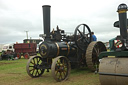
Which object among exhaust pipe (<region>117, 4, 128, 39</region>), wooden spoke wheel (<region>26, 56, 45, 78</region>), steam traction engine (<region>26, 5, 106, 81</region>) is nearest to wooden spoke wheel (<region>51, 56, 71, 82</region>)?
steam traction engine (<region>26, 5, 106, 81</region>)

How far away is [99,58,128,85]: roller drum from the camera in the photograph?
3229mm

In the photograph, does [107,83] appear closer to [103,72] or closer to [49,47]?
[103,72]

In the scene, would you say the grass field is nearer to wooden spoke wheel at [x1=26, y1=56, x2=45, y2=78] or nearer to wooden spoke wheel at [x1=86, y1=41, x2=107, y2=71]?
wooden spoke wheel at [x1=26, y1=56, x2=45, y2=78]

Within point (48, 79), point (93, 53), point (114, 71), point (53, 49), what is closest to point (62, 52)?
point (53, 49)

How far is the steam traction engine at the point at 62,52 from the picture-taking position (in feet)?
17.0

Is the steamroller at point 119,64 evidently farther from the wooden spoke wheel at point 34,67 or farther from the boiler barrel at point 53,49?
the wooden spoke wheel at point 34,67

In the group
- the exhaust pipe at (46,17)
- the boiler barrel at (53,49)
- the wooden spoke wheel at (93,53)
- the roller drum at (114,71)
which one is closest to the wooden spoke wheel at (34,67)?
the boiler barrel at (53,49)

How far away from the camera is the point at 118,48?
11.9 feet

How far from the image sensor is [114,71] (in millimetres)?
3332

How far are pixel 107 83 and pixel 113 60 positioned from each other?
0.54 m

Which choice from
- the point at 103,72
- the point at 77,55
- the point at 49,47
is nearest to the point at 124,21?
the point at 103,72

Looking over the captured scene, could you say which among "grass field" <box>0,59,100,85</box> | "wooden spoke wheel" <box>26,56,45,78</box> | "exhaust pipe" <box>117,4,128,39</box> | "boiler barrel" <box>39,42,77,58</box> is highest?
"exhaust pipe" <box>117,4,128,39</box>

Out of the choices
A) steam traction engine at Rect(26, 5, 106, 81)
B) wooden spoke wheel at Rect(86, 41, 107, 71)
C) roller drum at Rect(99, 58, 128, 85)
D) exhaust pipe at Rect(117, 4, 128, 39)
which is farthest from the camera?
wooden spoke wheel at Rect(86, 41, 107, 71)

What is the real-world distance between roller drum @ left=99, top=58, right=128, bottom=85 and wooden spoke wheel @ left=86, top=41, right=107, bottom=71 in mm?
2269
